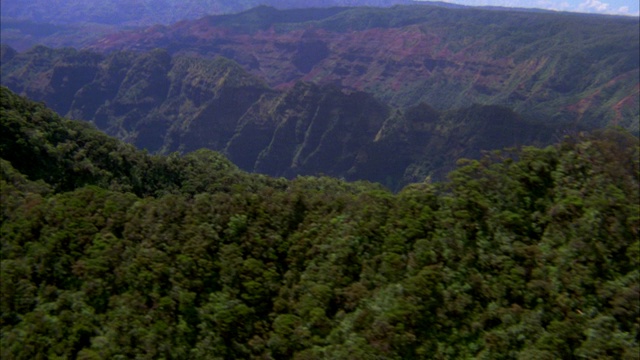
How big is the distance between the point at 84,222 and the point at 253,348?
12.4ft

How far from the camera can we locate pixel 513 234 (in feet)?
28.1

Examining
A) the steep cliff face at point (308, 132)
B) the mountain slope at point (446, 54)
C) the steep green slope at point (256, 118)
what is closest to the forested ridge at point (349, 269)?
the steep green slope at point (256, 118)

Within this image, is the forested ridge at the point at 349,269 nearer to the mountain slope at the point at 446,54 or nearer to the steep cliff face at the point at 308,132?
the steep cliff face at the point at 308,132

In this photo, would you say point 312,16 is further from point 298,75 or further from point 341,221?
point 341,221

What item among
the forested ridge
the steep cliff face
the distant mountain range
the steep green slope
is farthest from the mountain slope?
the forested ridge

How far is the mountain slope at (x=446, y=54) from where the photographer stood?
89438 millimetres

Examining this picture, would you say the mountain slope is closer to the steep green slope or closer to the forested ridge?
the steep green slope

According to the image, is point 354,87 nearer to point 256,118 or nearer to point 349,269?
point 256,118

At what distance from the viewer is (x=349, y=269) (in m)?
8.48

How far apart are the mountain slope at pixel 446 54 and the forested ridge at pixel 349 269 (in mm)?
70158

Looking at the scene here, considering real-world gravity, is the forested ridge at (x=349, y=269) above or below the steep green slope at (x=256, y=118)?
above

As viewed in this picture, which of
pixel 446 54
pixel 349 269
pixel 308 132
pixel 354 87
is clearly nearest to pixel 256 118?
pixel 308 132

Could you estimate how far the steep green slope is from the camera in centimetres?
6456

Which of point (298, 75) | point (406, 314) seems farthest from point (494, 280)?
point (298, 75)
